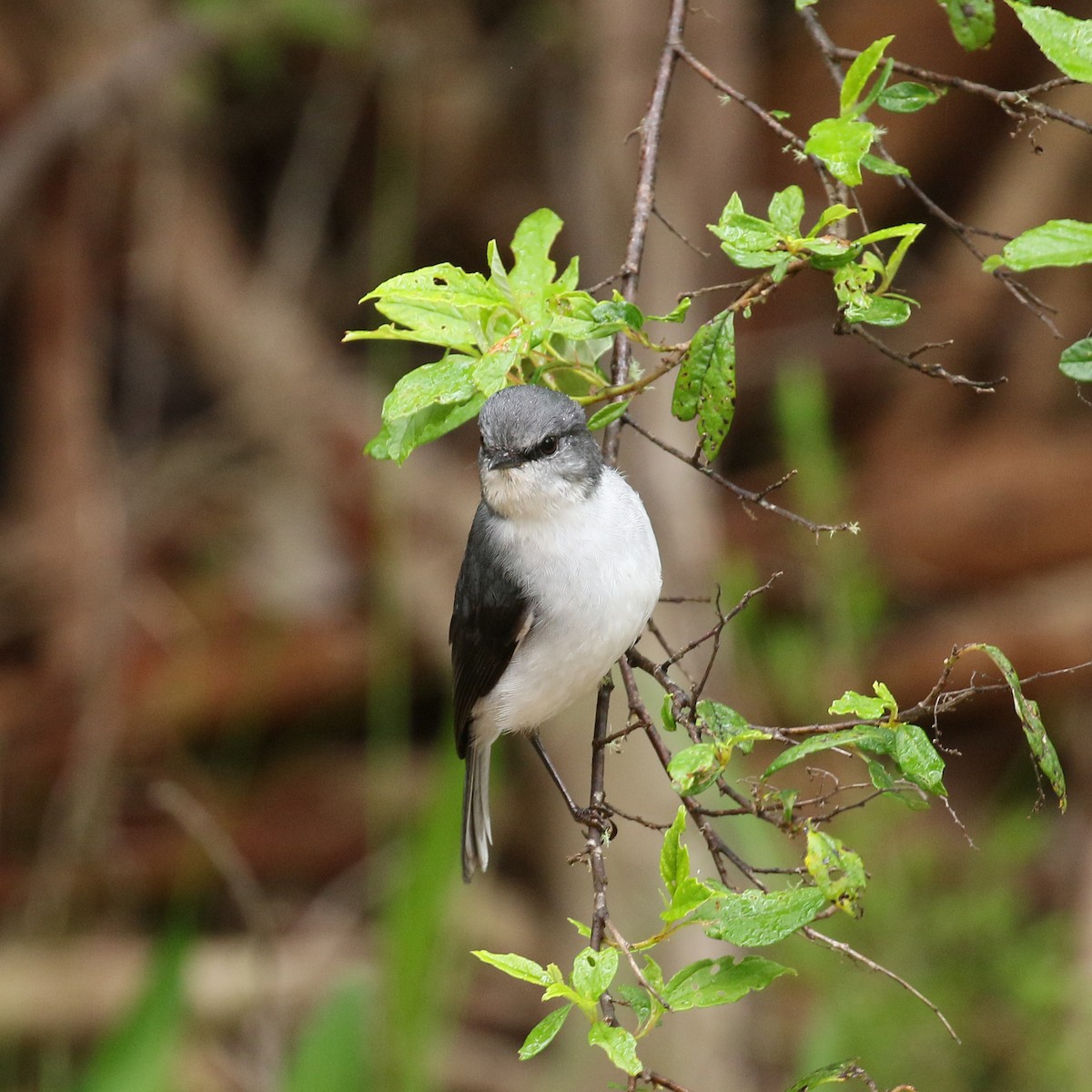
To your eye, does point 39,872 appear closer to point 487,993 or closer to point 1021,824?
point 487,993

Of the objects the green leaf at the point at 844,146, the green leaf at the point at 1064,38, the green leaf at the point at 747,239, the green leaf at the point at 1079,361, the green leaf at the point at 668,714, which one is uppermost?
the green leaf at the point at 1064,38

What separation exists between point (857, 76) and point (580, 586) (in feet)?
4.00

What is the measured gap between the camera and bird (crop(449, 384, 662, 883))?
9.03 ft

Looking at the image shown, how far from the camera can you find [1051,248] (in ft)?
5.57

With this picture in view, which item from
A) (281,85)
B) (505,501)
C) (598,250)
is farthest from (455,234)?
(505,501)

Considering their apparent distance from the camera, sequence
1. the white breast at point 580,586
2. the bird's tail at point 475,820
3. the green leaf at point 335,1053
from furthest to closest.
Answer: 1. the green leaf at point 335,1053
2. the bird's tail at point 475,820
3. the white breast at point 580,586

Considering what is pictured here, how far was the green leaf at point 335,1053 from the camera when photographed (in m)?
4.07

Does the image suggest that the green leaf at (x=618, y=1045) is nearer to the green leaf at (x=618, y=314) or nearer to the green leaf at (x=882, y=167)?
the green leaf at (x=618, y=314)

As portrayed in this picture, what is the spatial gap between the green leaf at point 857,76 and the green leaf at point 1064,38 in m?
0.21

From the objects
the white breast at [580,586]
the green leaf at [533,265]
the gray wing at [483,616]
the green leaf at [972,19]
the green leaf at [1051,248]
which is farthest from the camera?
the gray wing at [483,616]

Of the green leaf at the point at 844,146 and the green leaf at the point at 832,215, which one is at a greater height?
the green leaf at the point at 844,146

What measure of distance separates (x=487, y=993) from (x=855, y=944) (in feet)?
9.53

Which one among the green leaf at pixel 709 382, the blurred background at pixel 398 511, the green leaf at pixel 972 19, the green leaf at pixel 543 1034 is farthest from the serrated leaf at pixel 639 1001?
the blurred background at pixel 398 511

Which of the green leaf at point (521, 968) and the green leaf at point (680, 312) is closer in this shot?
the green leaf at point (521, 968)
